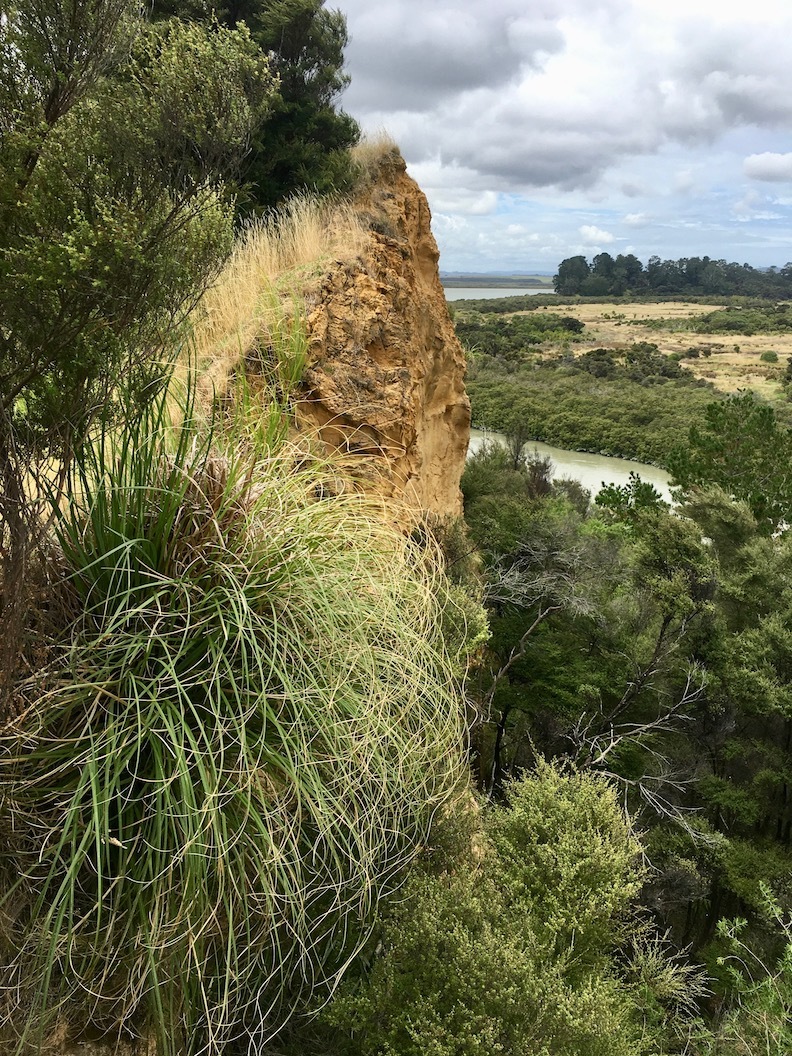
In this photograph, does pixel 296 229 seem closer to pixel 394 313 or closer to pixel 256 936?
pixel 394 313

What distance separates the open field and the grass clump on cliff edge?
2216 inches

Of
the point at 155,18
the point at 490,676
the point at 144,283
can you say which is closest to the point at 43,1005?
the point at 144,283

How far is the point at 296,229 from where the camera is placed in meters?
7.44

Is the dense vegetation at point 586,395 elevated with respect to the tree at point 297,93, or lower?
lower

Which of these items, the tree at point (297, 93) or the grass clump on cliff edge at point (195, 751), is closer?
the grass clump on cliff edge at point (195, 751)

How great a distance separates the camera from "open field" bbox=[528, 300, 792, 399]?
62.4 meters

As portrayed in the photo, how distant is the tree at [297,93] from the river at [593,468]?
74.0 ft

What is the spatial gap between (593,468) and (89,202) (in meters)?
39.7

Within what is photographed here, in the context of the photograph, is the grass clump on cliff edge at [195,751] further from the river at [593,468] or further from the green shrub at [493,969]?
the river at [593,468]

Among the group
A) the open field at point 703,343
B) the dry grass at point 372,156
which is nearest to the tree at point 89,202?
the dry grass at point 372,156

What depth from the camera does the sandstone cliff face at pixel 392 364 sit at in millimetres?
5922

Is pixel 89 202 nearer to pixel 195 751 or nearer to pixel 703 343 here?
pixel 195 751

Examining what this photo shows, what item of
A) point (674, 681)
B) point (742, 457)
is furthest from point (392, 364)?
point (742, 457)

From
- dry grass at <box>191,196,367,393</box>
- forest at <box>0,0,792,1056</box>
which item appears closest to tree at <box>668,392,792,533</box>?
dry grass at <box>191,196,367,393</box>
